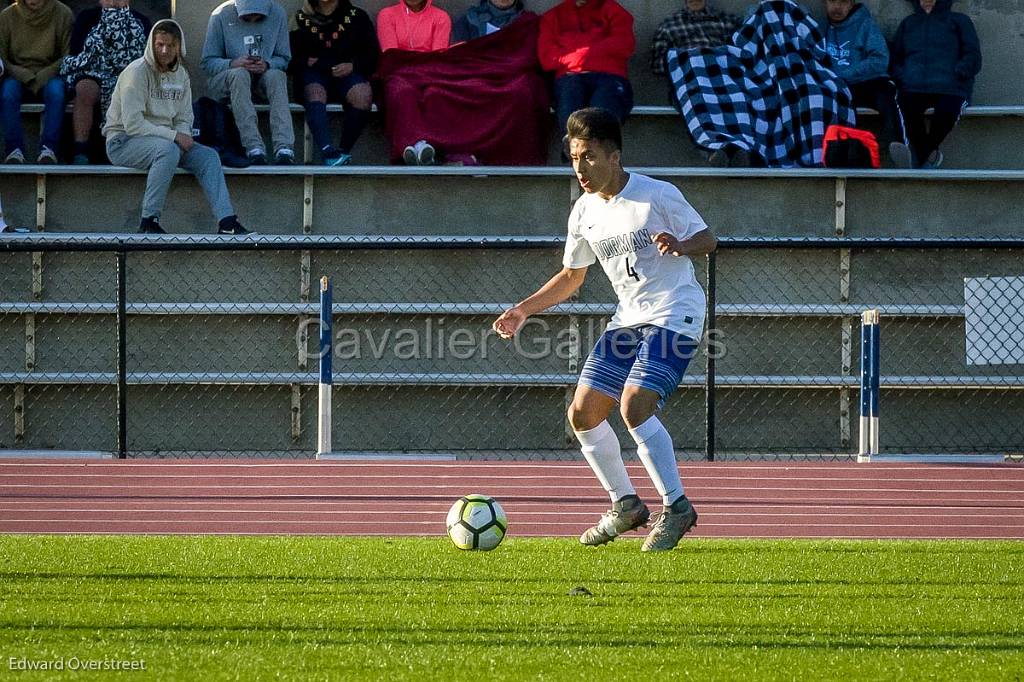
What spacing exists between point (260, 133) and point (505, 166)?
2.38 m

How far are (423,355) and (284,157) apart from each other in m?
2.12

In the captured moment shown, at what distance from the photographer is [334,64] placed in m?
12.0

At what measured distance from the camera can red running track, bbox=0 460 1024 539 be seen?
7.44 meters

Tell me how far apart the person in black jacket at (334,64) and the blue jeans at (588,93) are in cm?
166

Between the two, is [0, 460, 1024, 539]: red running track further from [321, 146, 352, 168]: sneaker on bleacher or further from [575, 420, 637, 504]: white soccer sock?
[321, 146, 352, 168]: sneaker on bleacher

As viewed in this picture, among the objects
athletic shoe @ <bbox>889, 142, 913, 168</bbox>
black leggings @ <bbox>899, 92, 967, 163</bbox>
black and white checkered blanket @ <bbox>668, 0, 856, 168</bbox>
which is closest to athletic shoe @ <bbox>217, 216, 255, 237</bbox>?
black and white checkered blanket @ <bbox>668, 0, 856, 168</bbox>

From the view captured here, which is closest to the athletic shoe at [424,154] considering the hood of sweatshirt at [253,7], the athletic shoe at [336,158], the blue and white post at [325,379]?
the athletic shoe at [336,158]

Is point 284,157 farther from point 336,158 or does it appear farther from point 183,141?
point 183,141

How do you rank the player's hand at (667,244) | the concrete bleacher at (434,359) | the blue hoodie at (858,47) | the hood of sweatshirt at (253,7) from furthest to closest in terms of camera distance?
the blue hoodie at (858,47) < the hood of sweatshirt at (253,7) < the concrete bleacher at (434,359) < the player's hand at (667,244)

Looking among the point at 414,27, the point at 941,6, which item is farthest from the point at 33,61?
the point at 941,6

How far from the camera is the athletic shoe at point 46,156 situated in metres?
11.5

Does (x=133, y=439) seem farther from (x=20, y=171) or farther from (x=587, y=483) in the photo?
(x=587, y=483)

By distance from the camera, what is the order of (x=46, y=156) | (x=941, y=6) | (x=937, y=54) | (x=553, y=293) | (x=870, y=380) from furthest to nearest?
(x=941, y=6) < (x=937, y=54) < (x=46, y=156) < (x=870, y=380) < (x=553, y=293)

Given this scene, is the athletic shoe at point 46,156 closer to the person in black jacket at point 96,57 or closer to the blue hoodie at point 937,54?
the person in black jacket at point 96,57
